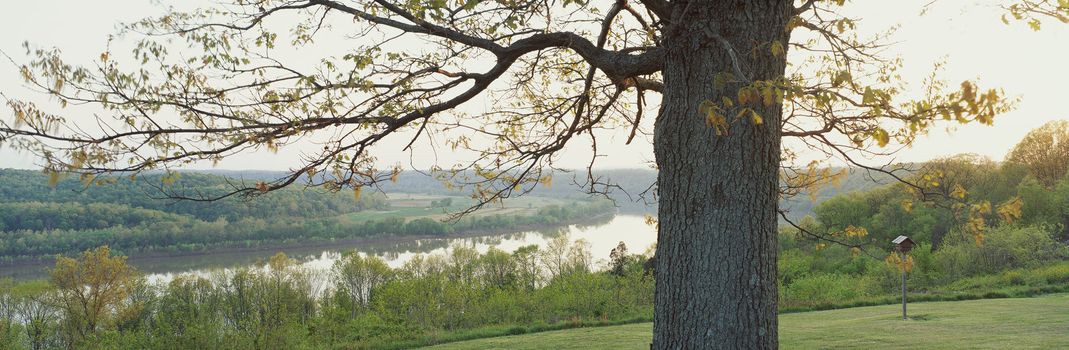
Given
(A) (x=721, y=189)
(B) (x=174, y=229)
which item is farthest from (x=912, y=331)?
(B) (x=174, y=229)

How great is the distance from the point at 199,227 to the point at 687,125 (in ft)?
154

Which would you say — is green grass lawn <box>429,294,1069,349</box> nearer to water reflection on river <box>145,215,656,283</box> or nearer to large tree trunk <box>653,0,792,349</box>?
large tree trunk <box>653,0,792,349</box>

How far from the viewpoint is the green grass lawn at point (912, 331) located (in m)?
6.86

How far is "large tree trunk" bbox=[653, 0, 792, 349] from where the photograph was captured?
211 cm

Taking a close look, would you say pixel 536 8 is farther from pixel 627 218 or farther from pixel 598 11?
pixel 627 218

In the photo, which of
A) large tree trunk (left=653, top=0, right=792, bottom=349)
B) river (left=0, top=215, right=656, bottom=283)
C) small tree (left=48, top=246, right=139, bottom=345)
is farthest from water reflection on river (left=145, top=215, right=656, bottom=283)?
large tree trunk (left=653, top=0, right=792, bottom=349)

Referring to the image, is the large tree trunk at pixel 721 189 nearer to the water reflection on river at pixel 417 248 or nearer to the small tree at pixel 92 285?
the small tree at pixel 92 285

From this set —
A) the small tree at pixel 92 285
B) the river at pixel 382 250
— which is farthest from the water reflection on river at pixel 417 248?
the small tree at pixel 92 285

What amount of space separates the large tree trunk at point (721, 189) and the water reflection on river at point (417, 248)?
30.0 meters

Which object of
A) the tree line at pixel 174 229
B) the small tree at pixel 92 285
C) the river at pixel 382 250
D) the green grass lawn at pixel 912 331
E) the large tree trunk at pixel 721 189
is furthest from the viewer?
the tree line at pixel 174 229

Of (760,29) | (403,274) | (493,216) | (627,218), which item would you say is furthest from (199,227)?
(760,29)

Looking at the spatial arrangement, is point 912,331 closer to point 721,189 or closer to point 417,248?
point 721,189

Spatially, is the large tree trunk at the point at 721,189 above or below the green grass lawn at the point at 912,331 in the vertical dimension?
above

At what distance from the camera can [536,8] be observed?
3.02 metres
